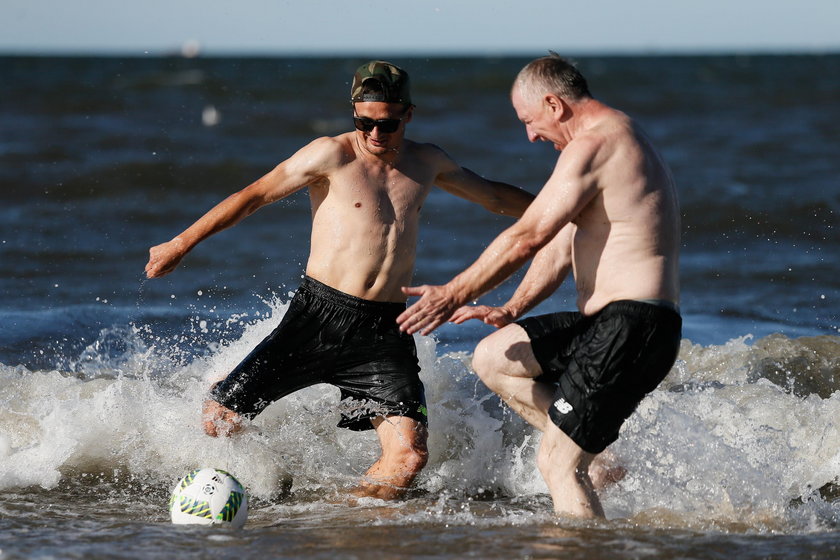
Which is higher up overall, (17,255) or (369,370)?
(17,255)

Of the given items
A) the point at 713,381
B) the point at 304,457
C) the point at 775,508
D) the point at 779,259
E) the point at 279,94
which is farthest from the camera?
the point at 279,94

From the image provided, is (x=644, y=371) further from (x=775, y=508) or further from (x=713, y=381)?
(x=713, y=381)

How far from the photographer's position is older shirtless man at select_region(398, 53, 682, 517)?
4078 millimetres

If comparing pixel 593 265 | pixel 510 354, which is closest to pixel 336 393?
pixel 510 354

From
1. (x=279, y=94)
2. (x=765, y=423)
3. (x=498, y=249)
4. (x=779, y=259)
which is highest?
(x=279, y=94)

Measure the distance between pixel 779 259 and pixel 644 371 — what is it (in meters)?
7.90

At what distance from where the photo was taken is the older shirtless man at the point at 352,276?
16.4 ft

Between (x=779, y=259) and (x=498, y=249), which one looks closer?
(x=498, y=249)

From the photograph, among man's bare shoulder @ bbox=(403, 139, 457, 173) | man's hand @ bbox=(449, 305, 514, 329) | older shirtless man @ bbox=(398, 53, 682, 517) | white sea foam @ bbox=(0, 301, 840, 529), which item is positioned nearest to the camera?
older shirtless man @ bbox=(398, 53, 682, 517)

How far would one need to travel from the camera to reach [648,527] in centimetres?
443

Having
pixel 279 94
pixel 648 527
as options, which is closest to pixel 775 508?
pixel 648 527

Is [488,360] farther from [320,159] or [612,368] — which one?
[320,159]

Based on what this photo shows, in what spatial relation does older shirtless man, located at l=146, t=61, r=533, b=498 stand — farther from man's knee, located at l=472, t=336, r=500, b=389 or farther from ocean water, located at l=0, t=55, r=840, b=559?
man's knee, located at l=472, t=336, r=500, b=389

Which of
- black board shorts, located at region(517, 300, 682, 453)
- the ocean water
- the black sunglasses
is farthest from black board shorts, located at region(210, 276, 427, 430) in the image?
black board shorts, located at region(517, 300, 682, 453)
